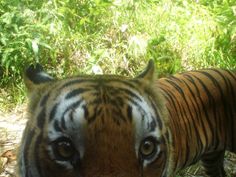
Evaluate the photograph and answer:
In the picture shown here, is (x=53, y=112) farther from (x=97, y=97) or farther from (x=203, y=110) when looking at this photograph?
(x=203, y=110)

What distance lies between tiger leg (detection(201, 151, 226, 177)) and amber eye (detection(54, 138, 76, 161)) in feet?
7.55

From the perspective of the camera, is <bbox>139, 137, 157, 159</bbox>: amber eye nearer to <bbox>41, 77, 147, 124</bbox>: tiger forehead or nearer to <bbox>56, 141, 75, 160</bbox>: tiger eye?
<bbox>41, 77, 147, 124</bbox>: tiger forehead

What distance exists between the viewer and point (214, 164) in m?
4.15

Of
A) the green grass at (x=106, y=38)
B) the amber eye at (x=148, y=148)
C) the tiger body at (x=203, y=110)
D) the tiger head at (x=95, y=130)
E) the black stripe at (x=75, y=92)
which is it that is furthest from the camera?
the green grass at (x=106, y=38)

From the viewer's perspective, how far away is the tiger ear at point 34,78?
2330mm

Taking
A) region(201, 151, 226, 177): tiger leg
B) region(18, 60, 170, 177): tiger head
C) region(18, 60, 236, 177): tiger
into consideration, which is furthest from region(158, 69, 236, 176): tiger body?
region(18, 60, 170, 177): tiger head

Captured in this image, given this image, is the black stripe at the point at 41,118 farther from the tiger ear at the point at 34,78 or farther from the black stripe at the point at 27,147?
the tiger ear at the point at 34,78

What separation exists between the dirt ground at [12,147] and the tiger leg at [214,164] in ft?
0.69

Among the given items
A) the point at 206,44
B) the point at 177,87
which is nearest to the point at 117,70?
the point at 206,44

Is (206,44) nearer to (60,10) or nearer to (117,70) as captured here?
(117,70)

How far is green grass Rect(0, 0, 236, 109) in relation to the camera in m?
5.66

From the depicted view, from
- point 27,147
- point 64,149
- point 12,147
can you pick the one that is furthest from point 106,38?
point 64,149

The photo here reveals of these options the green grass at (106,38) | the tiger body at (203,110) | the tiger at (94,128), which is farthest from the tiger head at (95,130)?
the green grass at (106,38)

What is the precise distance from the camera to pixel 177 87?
11.5 feet
